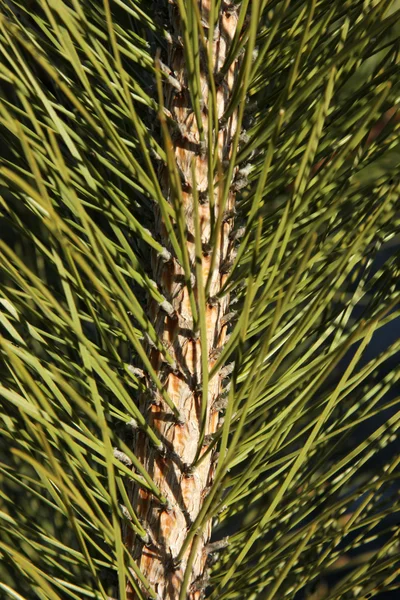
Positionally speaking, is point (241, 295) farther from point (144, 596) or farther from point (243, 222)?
point (144, 596)

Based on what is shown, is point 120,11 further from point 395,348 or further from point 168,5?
point 395,348

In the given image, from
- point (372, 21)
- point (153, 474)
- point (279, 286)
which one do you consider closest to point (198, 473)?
point (153, 474)

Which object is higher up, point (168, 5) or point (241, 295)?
point (168, 5)

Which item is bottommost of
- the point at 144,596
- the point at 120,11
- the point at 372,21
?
the point at 144,596

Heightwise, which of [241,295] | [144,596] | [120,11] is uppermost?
[120,11]

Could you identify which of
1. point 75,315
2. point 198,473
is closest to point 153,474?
point 198,473

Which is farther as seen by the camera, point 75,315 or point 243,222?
point 243,222
